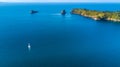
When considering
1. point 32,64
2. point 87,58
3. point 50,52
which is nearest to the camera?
point 32,64

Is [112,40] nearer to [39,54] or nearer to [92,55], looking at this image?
[92,55]

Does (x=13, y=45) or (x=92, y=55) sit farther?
(x=13, y=45)

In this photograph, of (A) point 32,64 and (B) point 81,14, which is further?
(B) point 81,14

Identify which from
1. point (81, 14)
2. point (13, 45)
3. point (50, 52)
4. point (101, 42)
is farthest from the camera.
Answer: point (81, 14)

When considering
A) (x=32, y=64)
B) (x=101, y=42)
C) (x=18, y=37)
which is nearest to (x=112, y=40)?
(x=101, y=42)

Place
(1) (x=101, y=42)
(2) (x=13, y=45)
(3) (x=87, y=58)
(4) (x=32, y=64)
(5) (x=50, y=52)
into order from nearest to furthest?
(4) (x=32, y=64) < (3) (x=87, y=58) < (5) (x=50, y=52) < (2) (x=13, y=45) < (1) (x=101, y=42)

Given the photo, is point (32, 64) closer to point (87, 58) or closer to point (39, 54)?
point (39, 54)

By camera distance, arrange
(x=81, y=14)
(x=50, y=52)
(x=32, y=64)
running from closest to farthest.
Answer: (x=32, y=64), (x=50, y=52), (x=81, y=14)

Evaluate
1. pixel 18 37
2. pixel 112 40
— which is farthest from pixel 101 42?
pixel 18 37

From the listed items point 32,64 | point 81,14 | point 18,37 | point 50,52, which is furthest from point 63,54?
point 81,14
